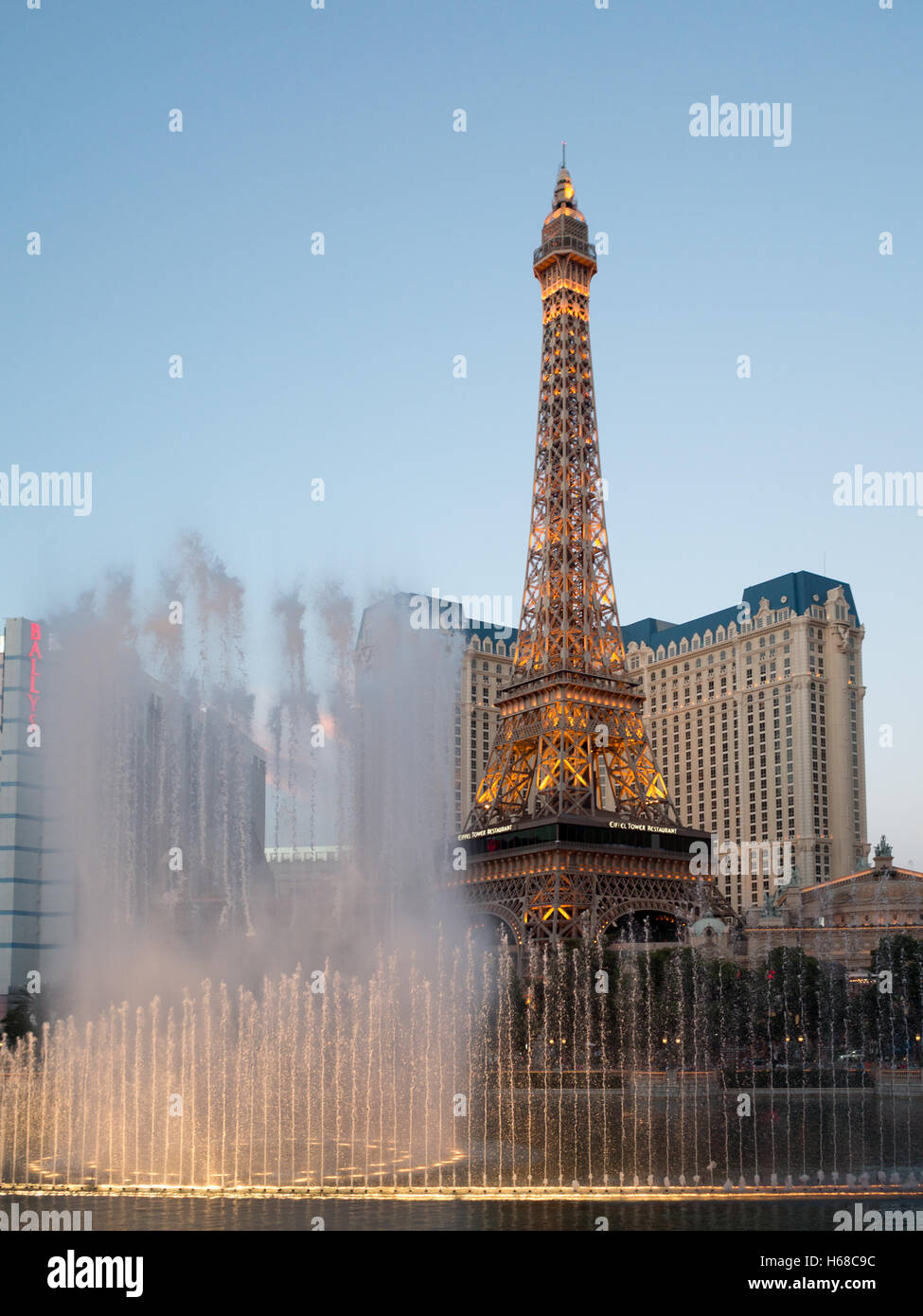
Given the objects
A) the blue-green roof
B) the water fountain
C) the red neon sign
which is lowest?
the water fountain

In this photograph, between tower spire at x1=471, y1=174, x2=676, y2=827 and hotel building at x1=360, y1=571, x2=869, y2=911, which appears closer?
tower spire at x1=471, y1=174, x2=676, y2=827

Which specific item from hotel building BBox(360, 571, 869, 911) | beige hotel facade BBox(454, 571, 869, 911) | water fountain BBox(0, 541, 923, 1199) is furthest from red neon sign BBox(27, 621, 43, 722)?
beige hotel facade BBox(454, 571, 869, 911)

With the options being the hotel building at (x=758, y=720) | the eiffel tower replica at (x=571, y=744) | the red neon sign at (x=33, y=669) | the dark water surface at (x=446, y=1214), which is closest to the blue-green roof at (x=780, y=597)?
the hotel building at (x=758, y=720)

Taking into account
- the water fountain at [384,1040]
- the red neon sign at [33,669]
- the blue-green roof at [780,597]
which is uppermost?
the blue-green roof at [780,597]

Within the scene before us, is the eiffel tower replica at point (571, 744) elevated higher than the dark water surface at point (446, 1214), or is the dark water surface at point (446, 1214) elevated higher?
the eiffel tower replica at point (571, 744)

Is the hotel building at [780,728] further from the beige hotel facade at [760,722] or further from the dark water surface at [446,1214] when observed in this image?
the dark water surface at [446,1214]

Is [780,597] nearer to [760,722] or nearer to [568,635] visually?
[760,722]

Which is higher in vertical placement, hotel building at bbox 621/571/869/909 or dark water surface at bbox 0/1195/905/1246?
hotel building at bbox 621/571/869/909

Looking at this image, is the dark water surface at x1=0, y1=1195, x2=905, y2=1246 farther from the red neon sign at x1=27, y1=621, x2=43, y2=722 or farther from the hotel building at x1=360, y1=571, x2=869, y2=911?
the hotel building at x1=360, y1=571, x2=869, y2=911
